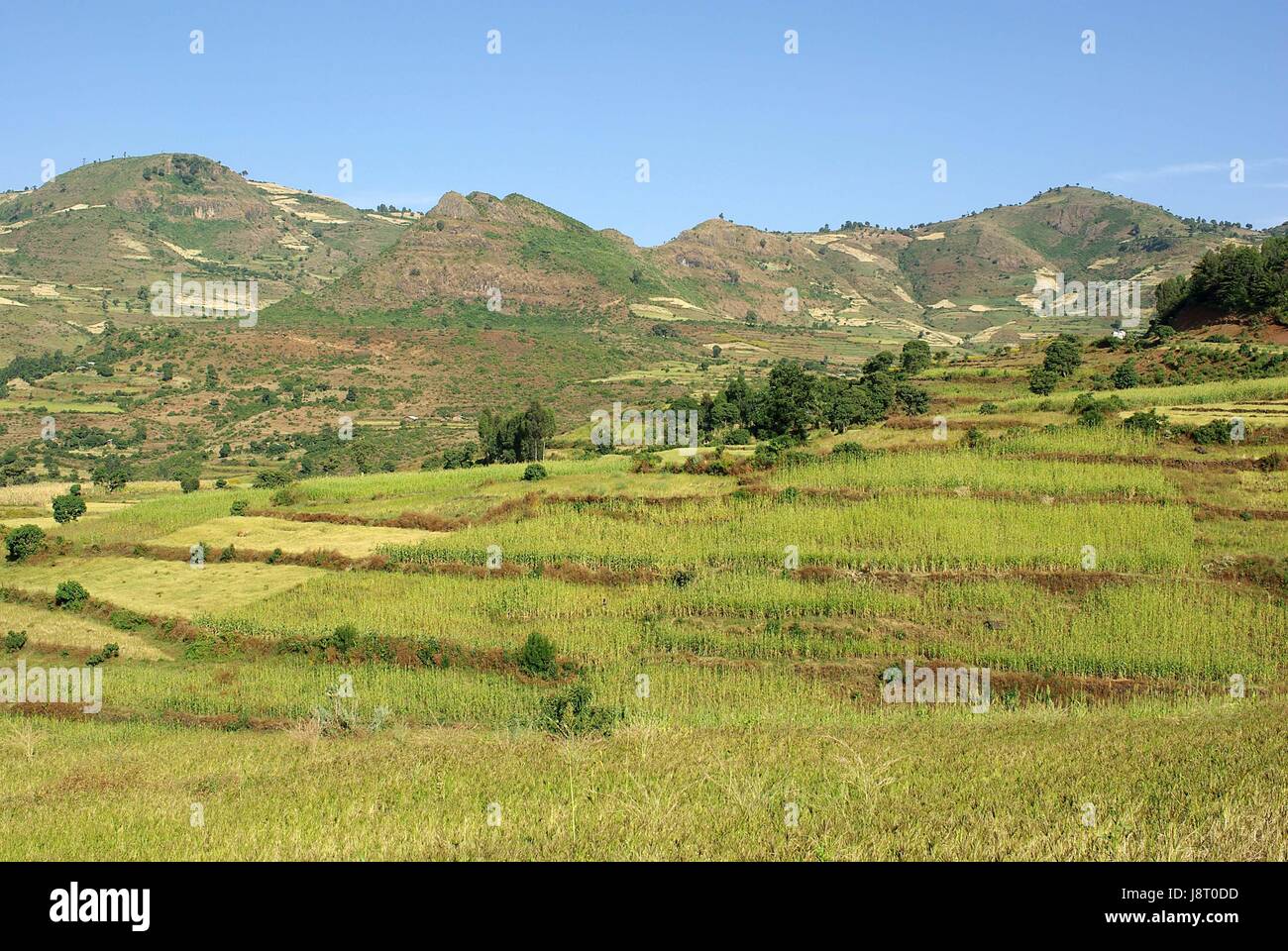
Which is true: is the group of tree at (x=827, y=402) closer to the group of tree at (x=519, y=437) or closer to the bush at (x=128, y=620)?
the group of tree at (x=519, y=437)

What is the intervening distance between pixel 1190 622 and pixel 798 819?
21.2m

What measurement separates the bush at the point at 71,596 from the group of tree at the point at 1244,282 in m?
68.0

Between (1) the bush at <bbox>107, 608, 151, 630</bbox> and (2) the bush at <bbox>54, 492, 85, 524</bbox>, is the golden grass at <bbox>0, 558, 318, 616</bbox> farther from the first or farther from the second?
(2) the bush at <bbox>54, 492, 85, 524</bbox>

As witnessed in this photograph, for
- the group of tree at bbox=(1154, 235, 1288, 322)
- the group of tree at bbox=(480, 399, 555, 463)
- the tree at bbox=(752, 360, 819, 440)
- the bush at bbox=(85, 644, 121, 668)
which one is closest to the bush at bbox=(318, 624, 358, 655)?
the bush at bbox=(85, 644, 121, 668)

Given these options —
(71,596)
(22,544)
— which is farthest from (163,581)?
(22,544)

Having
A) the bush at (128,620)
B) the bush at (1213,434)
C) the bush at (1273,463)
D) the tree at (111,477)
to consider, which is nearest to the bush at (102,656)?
the bush at (128,620)

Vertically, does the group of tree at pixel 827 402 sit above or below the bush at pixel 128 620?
above

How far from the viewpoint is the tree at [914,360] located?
7332 cm

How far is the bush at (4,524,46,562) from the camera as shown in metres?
40.7

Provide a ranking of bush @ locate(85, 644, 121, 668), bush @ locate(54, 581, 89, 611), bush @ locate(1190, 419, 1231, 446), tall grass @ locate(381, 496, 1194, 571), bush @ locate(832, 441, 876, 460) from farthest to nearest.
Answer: bush @ locate(832, 441, 876, 460)
bush @ locate(1190, 419, 1231, 446)
bush @ locate(54, 581, 89, 611)
tall grass @ locate(381, 496, 1194, 571)
bush @ locate(85, 644, 121, 668)
